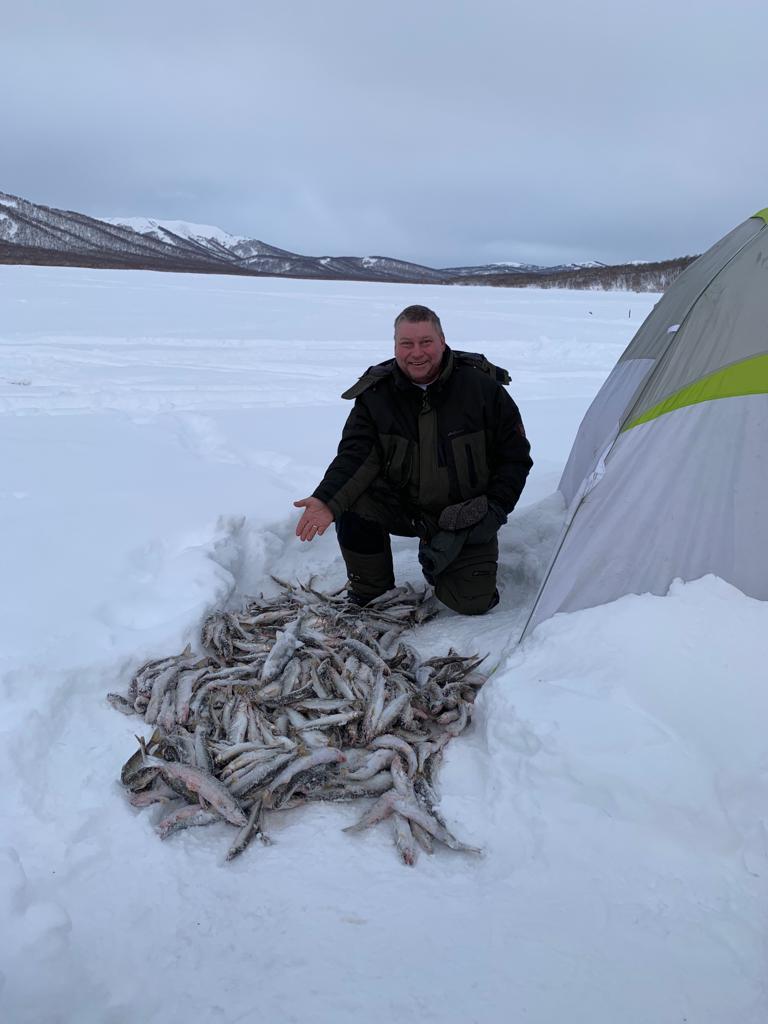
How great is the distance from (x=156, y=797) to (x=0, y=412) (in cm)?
725

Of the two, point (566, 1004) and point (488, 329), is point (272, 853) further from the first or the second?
point (488, 329)

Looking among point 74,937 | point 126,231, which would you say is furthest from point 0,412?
point 126,231

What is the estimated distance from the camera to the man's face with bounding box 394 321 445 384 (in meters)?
4.00

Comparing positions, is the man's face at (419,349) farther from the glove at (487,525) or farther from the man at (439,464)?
the glove at (487,525)

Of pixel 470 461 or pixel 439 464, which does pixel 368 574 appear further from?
pixel 470 461

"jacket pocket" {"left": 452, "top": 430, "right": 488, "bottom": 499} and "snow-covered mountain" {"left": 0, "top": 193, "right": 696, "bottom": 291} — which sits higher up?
"snow-covered mountain" {"left": 0, "top": 193, "right": 696, "bottom": 291}

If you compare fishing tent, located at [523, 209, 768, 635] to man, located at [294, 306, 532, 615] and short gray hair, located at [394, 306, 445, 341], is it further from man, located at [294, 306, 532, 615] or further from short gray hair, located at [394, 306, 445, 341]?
short gray hair, located at [394, 306, 445, 341]

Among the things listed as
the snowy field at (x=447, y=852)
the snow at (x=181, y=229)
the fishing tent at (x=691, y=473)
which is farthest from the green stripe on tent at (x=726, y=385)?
the snow at (x=181, y=229)

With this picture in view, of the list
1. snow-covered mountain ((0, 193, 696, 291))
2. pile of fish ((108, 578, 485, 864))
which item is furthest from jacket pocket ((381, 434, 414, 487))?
snow-covered mountain ((0, 193, 696, 291))

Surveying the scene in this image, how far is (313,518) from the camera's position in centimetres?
411

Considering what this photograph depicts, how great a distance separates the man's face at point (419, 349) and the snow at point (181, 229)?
541 ft

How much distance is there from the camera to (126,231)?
128750mm

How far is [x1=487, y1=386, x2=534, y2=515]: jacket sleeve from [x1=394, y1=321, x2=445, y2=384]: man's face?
1.59 feet

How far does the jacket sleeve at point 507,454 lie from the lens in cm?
432
